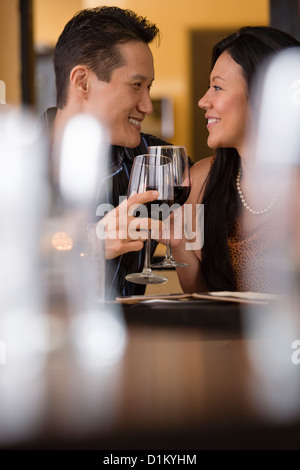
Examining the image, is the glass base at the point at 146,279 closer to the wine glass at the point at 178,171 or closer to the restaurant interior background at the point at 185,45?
the wine glass at the point at 178,171

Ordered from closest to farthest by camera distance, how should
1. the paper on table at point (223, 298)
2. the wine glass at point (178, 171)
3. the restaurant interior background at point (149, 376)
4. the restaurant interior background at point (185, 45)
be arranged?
the restaurant interior background at point (149, 376) → the paper on table at point (223, 298) → the wine glass at point (178, 171) → the restaurant interior background at point (185, 45)

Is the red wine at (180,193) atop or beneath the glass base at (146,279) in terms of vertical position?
atop

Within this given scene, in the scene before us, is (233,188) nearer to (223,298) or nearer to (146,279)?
(146,279)

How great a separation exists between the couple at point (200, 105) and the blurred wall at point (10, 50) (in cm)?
114

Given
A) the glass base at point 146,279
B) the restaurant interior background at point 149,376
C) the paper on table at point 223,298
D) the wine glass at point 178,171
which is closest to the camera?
the restaurant interior background at point 149,376

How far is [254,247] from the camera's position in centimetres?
152

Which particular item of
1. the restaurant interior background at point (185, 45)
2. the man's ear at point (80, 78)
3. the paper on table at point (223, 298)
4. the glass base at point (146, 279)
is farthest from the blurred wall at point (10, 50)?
the paper on table at point (223, 298)

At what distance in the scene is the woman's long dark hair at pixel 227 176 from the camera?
1.53m

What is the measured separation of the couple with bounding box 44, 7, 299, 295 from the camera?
1526 mm

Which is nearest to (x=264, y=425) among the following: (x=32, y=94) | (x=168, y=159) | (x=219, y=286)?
(x=168, y=159)

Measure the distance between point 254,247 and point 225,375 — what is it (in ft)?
3.47

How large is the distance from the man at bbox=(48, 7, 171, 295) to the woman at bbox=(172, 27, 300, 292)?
273 mm

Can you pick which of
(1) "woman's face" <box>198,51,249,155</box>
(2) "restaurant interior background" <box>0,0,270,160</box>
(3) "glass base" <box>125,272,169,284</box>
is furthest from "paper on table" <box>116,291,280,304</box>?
(2) "restaurant interior background" <box>0,0,270,160</box>

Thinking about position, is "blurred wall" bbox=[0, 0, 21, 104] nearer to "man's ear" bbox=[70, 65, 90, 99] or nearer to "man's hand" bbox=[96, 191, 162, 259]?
"man's ear" bbox=[70, 65, 90, 99]
